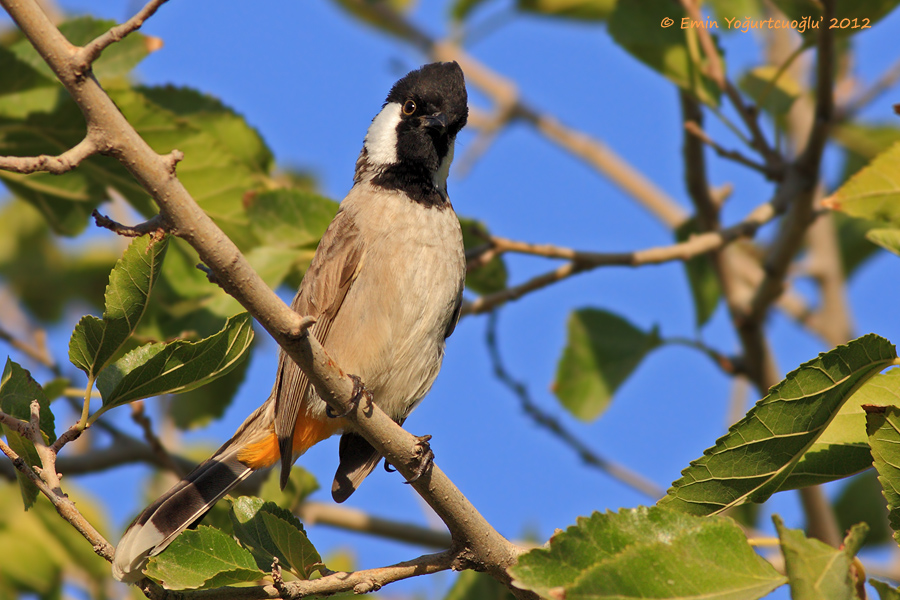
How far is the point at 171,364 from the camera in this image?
7.36 ft

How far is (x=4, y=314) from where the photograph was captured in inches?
211

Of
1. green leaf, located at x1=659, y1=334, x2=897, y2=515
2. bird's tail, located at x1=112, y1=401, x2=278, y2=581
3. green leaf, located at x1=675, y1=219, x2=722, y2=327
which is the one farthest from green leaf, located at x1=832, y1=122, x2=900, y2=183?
bird's tail, located at x1=112, y1=401, x2=278, y2=581

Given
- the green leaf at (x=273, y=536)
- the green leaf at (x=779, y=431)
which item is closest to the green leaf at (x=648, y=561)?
the green leaf at (x=779, y=431)

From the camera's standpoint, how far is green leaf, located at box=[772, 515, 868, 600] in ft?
5.40

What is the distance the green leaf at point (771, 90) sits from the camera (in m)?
3.98

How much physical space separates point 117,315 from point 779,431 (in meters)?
1.64

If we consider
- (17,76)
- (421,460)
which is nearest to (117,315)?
(421,460)

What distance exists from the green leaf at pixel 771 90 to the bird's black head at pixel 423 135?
1.36 metres

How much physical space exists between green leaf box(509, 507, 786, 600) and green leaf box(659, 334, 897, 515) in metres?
0.24

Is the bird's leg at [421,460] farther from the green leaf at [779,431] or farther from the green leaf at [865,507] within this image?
the green leaf at [865,507]

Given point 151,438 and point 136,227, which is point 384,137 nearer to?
point 151,438

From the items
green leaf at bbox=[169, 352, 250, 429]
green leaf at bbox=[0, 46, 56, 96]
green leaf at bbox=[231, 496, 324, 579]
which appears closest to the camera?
green leaf at bbox=[231, 496, 324, 579]

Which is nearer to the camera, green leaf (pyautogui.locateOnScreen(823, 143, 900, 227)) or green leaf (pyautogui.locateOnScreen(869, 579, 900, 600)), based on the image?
green leaf (pyautogui.locateOnScreen(869, 579, 900, 600))

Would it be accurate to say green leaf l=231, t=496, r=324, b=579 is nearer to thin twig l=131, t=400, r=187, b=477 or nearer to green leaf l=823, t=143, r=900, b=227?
thin twig l=131, t=400, r=187, b=477
